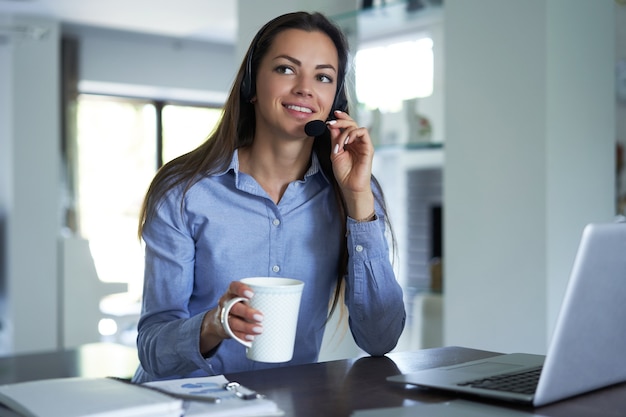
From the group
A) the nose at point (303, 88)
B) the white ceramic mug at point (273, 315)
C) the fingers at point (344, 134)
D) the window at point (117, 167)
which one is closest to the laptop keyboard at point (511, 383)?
the white ceramic mug at point (273, 315)

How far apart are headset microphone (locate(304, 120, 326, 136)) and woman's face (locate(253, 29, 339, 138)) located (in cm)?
4

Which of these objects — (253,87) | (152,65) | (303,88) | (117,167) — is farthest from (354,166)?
(117,167)

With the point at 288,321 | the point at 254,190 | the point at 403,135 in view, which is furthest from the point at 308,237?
the point at 403,135

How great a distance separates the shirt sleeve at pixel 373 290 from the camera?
1.52 meters

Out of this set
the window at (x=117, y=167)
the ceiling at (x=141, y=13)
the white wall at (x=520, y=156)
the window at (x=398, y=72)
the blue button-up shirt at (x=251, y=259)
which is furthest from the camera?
the window at (x=117, y=167)

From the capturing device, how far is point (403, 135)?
2805mm

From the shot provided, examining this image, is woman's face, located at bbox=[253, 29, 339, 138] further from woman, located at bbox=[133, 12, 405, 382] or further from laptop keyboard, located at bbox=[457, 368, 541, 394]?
laptop keyboard, located at bbox=[457, 368, 541, 394]

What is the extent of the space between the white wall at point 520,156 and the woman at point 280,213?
22.3 inches

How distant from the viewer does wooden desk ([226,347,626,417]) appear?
954 mm

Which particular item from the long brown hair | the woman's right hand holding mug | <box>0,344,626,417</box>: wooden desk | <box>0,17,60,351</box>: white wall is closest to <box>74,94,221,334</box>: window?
<box>0,17,60,351</box>: white wall

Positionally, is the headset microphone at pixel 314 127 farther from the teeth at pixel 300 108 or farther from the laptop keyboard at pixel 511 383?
the laptop keyboard at pixel 511 383

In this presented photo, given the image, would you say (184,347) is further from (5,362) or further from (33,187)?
(33,187)

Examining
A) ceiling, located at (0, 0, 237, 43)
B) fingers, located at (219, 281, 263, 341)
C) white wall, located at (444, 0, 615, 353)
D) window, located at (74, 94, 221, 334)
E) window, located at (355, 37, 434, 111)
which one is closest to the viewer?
fingers, located at (219, 281, 263, 341)

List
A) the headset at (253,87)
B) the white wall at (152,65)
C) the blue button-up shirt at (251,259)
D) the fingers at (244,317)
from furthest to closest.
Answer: the white wall at (152,65) < the headset at (253,87) < the blue button-up shirt at (251,259) < the fingers at (244,317)
